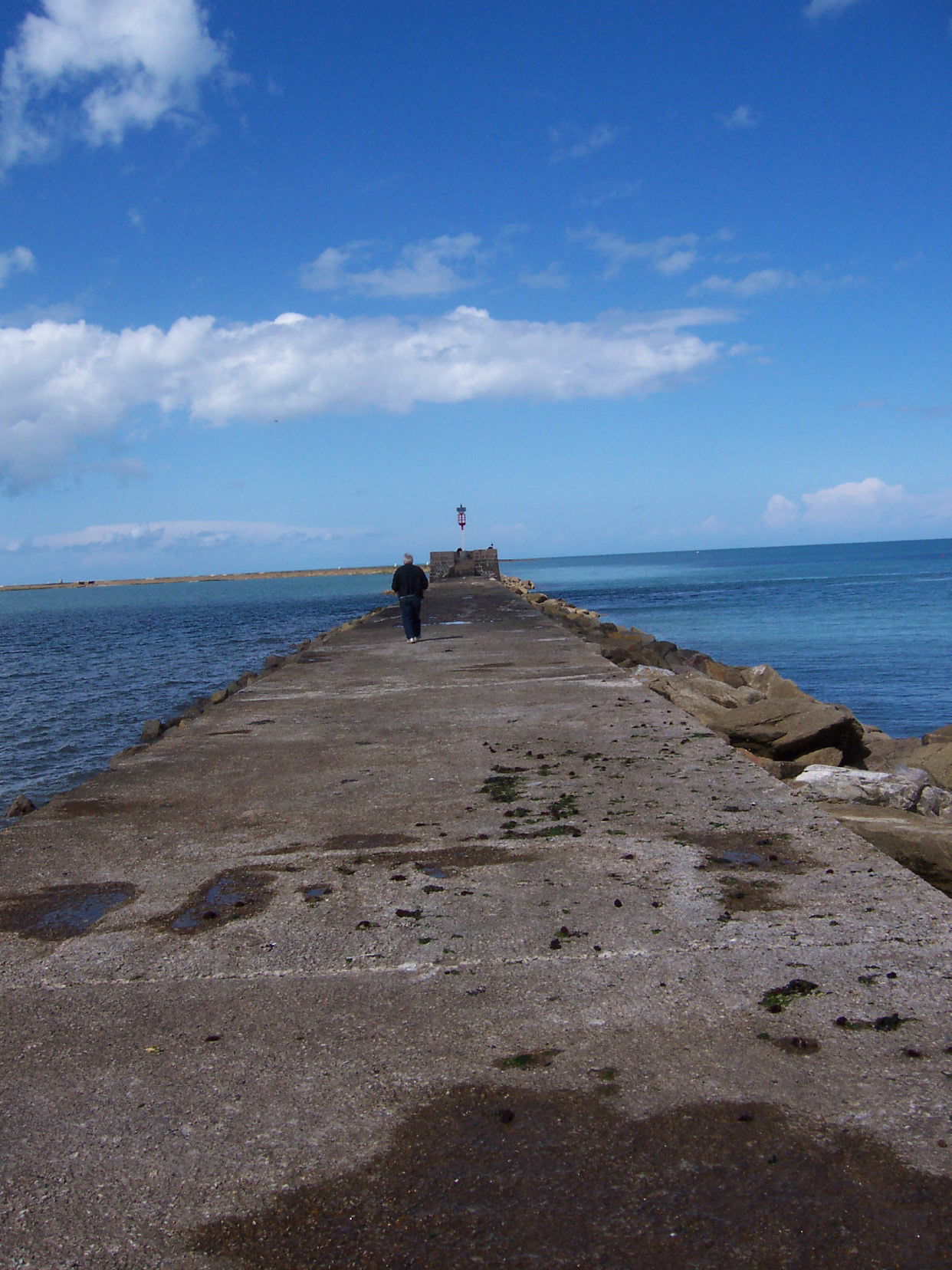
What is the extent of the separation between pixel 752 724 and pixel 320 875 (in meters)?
4.74

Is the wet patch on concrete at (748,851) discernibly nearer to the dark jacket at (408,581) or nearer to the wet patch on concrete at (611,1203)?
the wet patch on concrete at (611,1203)

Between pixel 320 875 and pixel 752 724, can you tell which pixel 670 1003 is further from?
pixel 752 724

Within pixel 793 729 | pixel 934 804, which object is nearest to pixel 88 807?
pixel 934 804

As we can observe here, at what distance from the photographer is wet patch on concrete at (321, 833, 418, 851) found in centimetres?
430

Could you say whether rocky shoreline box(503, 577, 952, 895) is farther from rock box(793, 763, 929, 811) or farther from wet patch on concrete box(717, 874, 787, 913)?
wet patch on concrete box(717, 874, 787, 913)

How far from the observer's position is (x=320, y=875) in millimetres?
3916

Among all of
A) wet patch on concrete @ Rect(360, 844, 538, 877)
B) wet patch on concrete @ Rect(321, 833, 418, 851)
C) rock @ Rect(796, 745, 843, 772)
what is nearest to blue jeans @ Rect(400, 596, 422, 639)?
rock @ Rect(796, 745, 843, 772)

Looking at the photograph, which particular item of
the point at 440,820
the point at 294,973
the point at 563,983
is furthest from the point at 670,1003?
the point at 440,820

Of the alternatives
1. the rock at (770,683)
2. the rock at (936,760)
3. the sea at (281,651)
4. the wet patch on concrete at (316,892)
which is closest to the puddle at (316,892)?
the wet patch on concrete at (316,892)

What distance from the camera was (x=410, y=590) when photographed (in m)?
13.7

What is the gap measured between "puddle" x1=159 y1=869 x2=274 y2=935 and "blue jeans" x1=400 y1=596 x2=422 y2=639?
997 cm

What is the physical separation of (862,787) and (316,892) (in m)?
3.34

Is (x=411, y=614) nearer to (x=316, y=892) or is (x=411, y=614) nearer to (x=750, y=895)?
(x=316, y=892)

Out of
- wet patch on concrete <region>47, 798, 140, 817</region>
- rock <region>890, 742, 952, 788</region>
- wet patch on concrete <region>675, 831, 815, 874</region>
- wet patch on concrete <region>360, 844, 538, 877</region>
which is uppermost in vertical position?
wet patch on concrete <region>47, 798, 140, 817</region>
